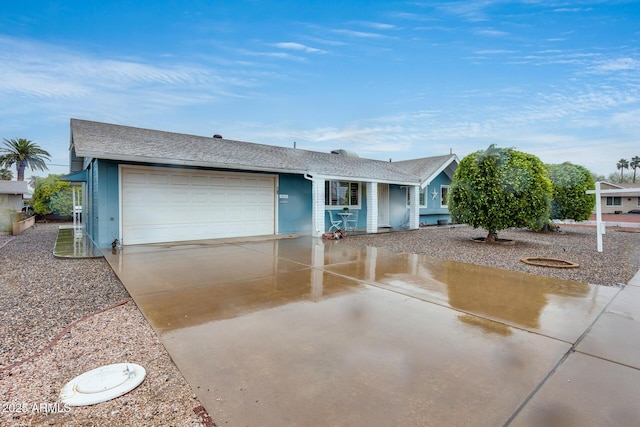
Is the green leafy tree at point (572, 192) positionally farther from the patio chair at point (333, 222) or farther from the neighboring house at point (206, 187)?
the patio chair at point (333, 222)

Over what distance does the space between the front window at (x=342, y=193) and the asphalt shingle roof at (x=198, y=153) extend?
64cm

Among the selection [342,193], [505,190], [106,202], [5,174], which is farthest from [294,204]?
[5,174]

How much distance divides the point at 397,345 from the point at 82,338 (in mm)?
3300

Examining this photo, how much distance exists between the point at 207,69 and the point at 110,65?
11.4ft

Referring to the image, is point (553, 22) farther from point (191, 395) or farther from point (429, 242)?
point (191, 395)

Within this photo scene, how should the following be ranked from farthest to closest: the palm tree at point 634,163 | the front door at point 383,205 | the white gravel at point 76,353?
the palm tree at point 634,163 < the front door at point 383,205 < the white gravel at point 76,353

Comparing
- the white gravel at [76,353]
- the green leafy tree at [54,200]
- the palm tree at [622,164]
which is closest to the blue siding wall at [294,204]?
the white gravel at [76,353]

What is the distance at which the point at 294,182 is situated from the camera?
41.6ft

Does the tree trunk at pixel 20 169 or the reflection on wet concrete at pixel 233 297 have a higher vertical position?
the tree trunk at pixel 20 169

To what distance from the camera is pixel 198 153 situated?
10.6m

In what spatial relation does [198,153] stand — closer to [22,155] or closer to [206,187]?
[206,187]

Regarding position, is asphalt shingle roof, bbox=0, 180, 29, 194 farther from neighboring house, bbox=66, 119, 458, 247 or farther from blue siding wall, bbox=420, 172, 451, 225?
blue siding wall, bbox=420, 172, 451, 225

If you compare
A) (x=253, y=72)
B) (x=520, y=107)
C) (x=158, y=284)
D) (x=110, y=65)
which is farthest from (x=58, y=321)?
(x=520, y=107)

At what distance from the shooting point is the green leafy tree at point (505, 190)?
31.6ft
